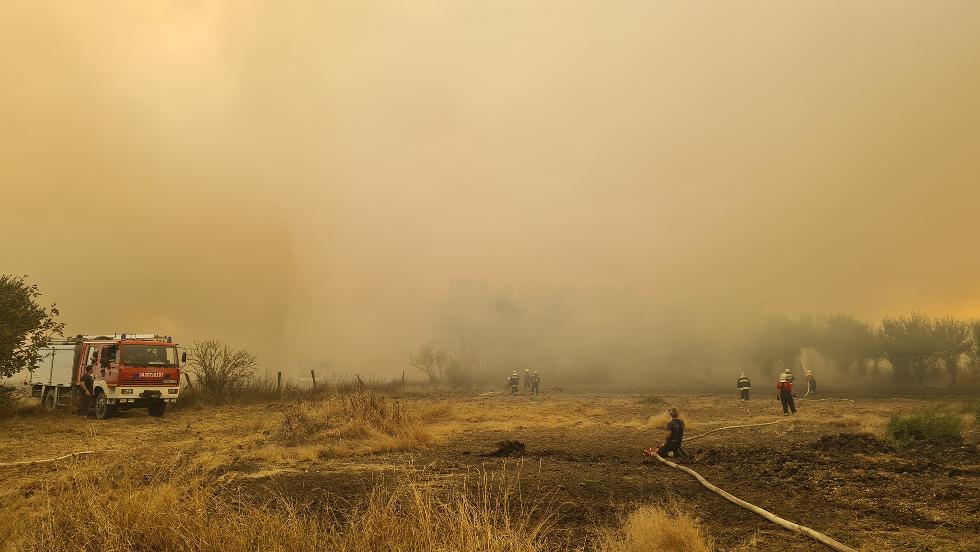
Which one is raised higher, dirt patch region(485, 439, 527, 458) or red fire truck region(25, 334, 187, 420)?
red fire truck region(25, 334, 187, 420)

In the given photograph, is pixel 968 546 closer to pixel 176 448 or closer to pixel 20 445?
pixel 176 448

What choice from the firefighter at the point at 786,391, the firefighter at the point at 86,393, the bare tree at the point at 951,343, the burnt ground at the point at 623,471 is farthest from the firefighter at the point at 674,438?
the bare tree at the point at 951,343

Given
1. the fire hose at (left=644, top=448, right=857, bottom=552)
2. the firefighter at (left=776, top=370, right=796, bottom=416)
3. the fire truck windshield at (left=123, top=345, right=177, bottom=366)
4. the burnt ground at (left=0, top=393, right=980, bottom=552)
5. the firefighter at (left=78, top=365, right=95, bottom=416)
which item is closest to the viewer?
the fire hose at (left=644, top=448, right=857, bottom=552)

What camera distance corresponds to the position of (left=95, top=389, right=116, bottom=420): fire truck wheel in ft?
78.9

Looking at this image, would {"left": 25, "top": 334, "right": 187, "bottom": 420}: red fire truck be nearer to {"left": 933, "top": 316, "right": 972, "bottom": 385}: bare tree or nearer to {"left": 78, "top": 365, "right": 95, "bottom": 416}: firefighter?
{"left": 78, "top": 365, "right": 95, "bottom": 416}: firefighter

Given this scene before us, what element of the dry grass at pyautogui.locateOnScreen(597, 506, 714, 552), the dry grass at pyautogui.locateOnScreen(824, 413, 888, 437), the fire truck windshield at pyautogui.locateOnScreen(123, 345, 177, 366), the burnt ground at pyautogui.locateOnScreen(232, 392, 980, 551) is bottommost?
the burnt ground at pyautogui.locateOnScreen(232, 392, 980, 551)

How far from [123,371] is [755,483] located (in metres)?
23.7

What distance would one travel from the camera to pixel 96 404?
25.0 m

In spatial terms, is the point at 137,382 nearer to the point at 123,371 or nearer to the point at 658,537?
the point at 123,371

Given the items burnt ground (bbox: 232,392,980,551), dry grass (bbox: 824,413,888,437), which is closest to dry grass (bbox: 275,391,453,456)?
burnt ground (bbox: 232,392,980,551)

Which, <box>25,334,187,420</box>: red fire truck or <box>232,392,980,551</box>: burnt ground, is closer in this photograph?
<box>232,392,980,551</box>: burnt ground

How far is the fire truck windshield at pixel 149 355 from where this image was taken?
78.8ft

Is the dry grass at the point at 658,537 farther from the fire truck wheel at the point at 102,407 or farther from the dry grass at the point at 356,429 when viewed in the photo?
the fire truck wheel at the point at 102,407

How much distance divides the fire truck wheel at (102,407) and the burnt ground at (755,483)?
1554 centimetres
